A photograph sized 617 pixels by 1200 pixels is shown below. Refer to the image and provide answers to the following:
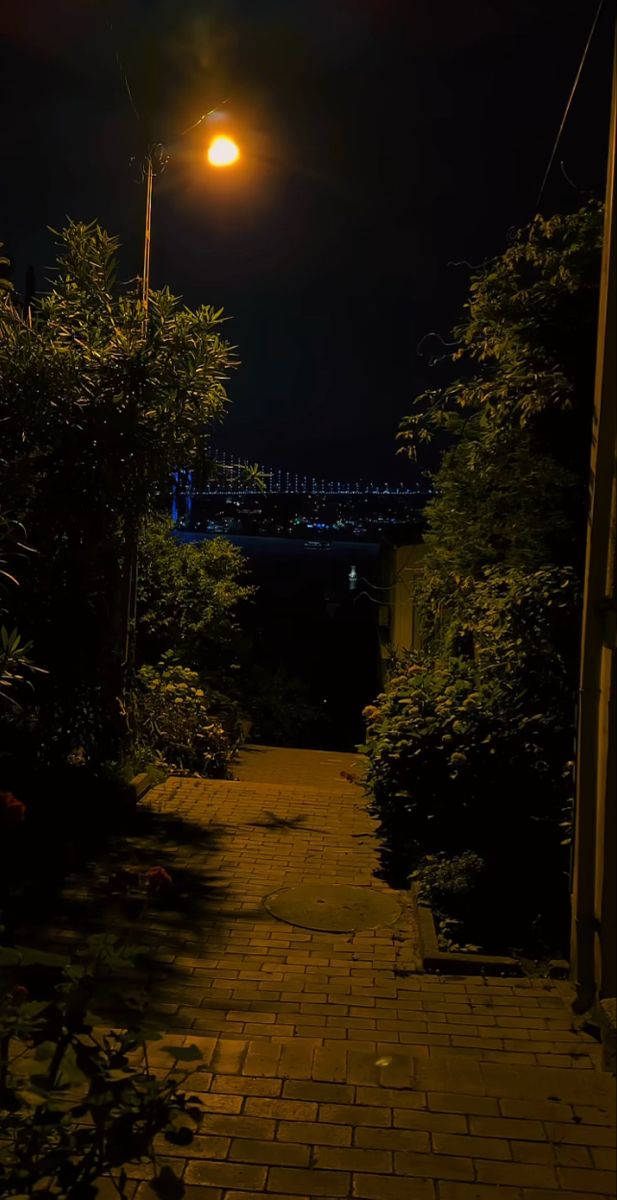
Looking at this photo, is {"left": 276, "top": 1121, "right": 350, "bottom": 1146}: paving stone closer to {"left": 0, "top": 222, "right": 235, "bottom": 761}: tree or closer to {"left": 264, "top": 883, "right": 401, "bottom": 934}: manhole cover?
{"left": 264, "top": 883, "right": 401, "bottom": 934}: manhole cover

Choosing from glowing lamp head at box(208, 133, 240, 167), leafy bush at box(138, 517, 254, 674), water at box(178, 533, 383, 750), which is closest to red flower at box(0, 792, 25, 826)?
glowing lamp head at box(208, 133, 240, 167)

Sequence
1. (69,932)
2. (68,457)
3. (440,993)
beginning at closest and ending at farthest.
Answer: (440,993) → (69,932) → (68,457)

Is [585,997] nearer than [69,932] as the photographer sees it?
Yes

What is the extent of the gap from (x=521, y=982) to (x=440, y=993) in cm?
43

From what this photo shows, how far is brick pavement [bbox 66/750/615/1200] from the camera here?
2797mm

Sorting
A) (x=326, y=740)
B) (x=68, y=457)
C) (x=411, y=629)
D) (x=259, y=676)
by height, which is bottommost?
(x=326, y=740)

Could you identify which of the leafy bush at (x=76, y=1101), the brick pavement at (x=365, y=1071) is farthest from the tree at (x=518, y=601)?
the leafy bush at (x=76, y=1101)

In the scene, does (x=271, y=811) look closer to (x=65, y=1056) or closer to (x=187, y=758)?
(x=187, y=758)

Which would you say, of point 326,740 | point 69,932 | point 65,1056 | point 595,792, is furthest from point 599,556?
point 326,740

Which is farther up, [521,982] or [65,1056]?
[65,1056]

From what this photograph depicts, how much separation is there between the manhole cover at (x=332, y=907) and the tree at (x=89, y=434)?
249cm

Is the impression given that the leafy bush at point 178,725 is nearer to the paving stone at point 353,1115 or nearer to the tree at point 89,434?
the tree at point 89,434

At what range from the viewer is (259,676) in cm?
1698

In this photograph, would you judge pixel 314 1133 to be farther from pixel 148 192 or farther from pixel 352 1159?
pixel 148 192
